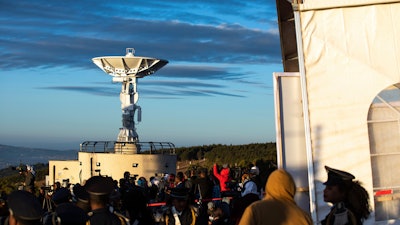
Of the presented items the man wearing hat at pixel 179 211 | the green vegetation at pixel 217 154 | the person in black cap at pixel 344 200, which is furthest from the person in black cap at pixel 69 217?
the green vegetation at pixel 217 154

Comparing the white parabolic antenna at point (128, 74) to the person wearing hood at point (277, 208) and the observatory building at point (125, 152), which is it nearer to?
the observatory building at point (125, 152)

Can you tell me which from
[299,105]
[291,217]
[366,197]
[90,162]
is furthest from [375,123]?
[90,162]

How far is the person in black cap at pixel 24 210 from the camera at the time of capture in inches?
172

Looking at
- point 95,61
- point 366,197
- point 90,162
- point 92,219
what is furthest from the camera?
point 95,61

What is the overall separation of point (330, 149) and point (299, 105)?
0.92 m

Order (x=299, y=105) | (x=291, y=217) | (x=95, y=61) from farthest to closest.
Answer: (x=95, y=61), (x=299, y=105), (x=291, y=217)

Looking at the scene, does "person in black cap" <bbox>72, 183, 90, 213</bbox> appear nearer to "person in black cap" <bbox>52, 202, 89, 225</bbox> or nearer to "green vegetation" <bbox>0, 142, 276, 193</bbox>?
"person in black cap" <bbox>52, 202, 89, 225</bbox>

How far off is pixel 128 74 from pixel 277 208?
133ft

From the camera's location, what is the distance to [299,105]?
9.87 metres

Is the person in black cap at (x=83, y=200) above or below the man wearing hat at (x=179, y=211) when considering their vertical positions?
above

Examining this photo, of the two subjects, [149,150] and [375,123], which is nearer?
[375,123]

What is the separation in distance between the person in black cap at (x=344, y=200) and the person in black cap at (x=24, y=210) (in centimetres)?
276

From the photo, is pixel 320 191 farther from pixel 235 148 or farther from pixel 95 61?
pixel 235 148

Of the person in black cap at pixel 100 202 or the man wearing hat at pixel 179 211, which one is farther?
the man wearing hat at pixel 179 211
